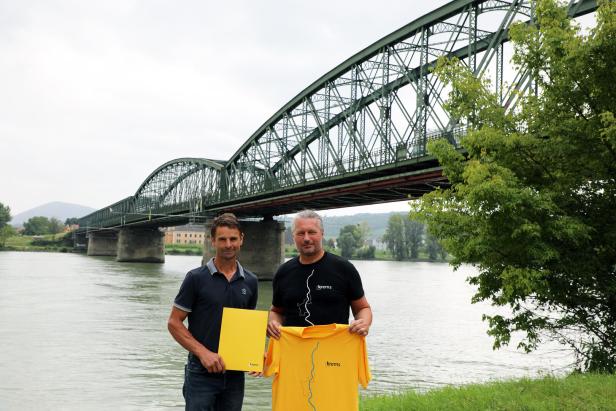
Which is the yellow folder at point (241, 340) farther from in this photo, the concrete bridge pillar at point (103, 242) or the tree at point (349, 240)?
the concrete bridge pillar at point (103, 242)

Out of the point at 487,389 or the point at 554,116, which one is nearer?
the point at 487,389

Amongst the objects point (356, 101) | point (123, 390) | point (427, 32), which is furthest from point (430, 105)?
point (123, 390)

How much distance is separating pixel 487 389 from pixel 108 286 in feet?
136

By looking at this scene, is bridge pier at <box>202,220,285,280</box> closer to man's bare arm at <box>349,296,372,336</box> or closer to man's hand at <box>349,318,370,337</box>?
man's bare arm at <box>349,296,372,336</box>

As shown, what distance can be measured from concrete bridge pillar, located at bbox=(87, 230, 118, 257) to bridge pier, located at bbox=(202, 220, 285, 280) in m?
89.2

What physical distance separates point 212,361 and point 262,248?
184 ft

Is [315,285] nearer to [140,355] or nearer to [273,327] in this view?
[273,327]

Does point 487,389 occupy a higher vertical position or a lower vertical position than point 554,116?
lower

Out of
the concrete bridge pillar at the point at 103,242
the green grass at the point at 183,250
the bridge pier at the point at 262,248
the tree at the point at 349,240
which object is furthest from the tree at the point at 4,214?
the bridge pier at the point at 262,248

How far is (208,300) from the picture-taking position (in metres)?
4.22

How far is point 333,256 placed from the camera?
4.39 metres

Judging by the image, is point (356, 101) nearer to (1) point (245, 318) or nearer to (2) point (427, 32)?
(2) point (427, 32)

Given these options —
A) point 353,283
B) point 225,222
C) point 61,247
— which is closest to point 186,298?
point 225,222

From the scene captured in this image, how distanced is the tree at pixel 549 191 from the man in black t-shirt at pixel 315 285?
6515mm
